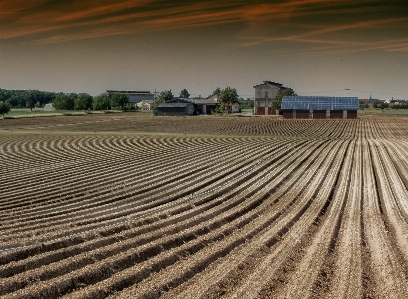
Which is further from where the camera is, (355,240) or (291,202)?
(291,202)

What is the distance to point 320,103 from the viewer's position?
304ft

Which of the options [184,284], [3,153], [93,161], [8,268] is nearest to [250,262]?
[184,284]

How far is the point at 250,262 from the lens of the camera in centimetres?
1136

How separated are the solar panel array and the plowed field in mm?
62260

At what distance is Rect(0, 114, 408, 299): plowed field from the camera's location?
982 centimetres

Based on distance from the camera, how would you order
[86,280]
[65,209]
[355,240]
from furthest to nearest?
[65,209] < [355,240] < [86,280]

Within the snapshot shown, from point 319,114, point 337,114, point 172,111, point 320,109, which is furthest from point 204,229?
point 172,111

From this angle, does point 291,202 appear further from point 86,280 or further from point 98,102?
point 98,102

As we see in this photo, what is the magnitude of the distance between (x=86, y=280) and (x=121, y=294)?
3.62ft

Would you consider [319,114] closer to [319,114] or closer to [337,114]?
[319,114]

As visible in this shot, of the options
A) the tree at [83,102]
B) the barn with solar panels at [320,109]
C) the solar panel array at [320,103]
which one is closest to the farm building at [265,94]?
the solar panel array at [320,103]

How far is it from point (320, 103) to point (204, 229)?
271 feet

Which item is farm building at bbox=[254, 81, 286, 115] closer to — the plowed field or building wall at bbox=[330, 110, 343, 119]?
building wall at bbox=[330, 110, 343, 119]

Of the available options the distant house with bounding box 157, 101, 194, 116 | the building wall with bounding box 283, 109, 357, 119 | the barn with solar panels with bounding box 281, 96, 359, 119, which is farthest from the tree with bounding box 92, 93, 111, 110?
the building wall with bounding box 283, 109, 357, 119
